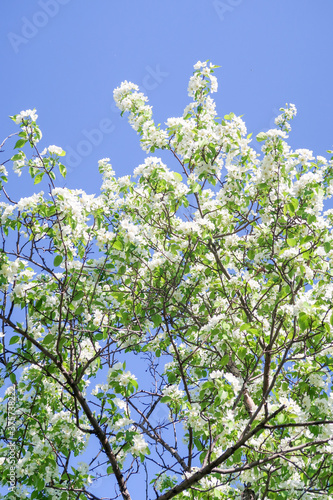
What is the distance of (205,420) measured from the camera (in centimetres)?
353

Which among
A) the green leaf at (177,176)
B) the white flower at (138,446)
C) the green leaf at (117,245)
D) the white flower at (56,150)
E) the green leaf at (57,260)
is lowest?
the white flower at (138,446)

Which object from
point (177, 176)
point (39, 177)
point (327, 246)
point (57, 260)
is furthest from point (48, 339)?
point (327, 246)

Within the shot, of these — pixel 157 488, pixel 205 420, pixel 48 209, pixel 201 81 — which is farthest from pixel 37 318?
pixel 201 81

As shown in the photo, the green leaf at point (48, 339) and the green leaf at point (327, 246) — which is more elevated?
A: the green leaf at point (48, 339)

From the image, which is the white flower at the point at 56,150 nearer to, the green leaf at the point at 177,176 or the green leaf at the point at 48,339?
the green leaf at the point at 177,176

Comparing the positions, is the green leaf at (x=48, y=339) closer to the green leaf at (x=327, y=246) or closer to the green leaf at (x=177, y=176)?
the green leaf at (x=177, y=176)

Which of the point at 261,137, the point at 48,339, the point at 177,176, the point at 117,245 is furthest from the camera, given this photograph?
the point at 261,137

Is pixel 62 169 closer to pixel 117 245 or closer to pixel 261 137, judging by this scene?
pixel 117 245

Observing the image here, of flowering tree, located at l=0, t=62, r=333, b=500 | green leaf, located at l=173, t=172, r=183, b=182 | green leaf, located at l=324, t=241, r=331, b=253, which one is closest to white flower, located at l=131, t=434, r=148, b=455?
flowering tree, located at l=0, t=62, r=333, b=500

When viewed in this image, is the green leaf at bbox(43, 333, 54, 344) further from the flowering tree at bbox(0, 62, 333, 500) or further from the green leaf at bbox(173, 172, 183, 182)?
the green leaf at bbox(173, 172, 183, 182)

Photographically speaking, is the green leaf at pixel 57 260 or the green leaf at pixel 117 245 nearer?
Result: the green leaf at pixel 57 260

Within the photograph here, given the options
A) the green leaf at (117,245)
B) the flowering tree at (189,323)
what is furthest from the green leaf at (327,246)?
the green leaf at (117,245)

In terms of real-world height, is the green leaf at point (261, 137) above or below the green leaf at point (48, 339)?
above

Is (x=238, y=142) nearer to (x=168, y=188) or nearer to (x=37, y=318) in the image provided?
(x=168, y=188)
